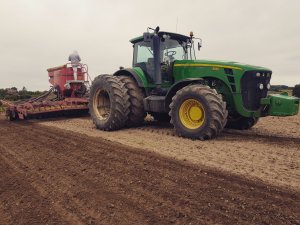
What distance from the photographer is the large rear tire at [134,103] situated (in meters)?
8.28

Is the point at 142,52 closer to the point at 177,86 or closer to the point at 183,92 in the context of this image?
the point at 177,86

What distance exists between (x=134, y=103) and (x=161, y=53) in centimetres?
142

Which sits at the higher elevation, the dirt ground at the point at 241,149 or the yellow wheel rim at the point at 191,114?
the yellow wheel rim at the point at 191,114

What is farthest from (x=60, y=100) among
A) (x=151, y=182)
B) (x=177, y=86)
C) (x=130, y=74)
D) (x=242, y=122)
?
(x=151, y=182)

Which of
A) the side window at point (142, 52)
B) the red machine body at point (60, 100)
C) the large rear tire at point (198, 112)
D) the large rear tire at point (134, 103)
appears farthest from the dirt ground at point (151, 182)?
the red machine body at point (60, 100)

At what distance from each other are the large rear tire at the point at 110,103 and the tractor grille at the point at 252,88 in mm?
2859

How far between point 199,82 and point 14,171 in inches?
166

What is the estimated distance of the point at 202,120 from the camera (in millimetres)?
6793

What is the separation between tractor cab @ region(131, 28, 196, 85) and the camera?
26.7 feet

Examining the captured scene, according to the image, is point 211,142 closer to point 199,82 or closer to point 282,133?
point 199,82

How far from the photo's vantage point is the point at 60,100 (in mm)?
12586

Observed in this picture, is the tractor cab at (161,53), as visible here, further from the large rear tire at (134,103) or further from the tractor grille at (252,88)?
the tractor grille at (252,88)

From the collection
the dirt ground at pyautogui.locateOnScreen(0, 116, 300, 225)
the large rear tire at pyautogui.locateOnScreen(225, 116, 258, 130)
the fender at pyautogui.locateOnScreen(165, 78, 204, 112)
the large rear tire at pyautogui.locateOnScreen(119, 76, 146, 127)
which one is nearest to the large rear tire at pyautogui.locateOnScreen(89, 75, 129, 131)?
the large rear tire at pyautogui.locateOnScreen(119, 76, 146, 127)

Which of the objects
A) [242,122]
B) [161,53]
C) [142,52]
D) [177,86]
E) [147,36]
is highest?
[147,36]
